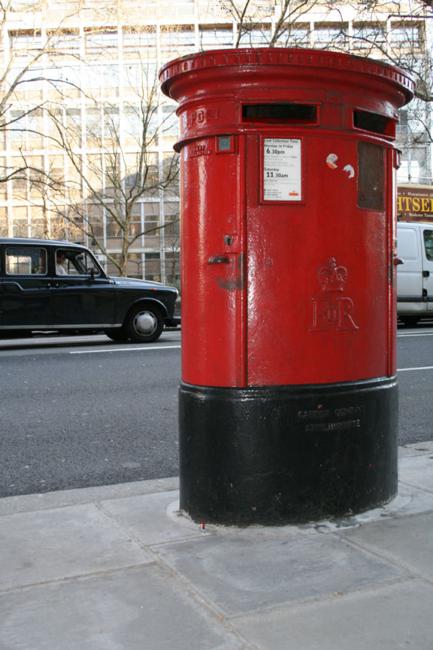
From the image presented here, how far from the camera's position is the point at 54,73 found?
5719 centimetres

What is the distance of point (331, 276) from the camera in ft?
11.8

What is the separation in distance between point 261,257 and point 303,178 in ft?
1.40

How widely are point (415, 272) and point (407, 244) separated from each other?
725mm

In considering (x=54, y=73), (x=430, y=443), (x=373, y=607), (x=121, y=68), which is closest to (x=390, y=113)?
(x=373, y=607)

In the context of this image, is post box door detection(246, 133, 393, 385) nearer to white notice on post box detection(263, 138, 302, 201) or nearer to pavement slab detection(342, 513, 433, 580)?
white notice on post box detection(263, 138, 302, 201)

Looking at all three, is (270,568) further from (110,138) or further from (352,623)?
(110,138)

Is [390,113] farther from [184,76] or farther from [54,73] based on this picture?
[54,73]

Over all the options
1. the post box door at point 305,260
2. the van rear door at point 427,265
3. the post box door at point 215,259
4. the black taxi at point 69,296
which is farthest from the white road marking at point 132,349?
the post box door at point 305,260

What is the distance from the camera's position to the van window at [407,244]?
18125mm

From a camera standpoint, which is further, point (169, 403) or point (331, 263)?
point (169, 403)

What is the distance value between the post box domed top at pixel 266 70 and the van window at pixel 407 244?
14924 millimetres

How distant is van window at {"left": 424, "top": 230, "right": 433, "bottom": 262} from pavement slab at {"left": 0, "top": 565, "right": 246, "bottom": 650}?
16.6 metres

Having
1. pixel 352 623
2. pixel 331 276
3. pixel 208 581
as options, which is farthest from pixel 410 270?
pixel 352 623

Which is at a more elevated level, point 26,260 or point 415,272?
point 26,260
